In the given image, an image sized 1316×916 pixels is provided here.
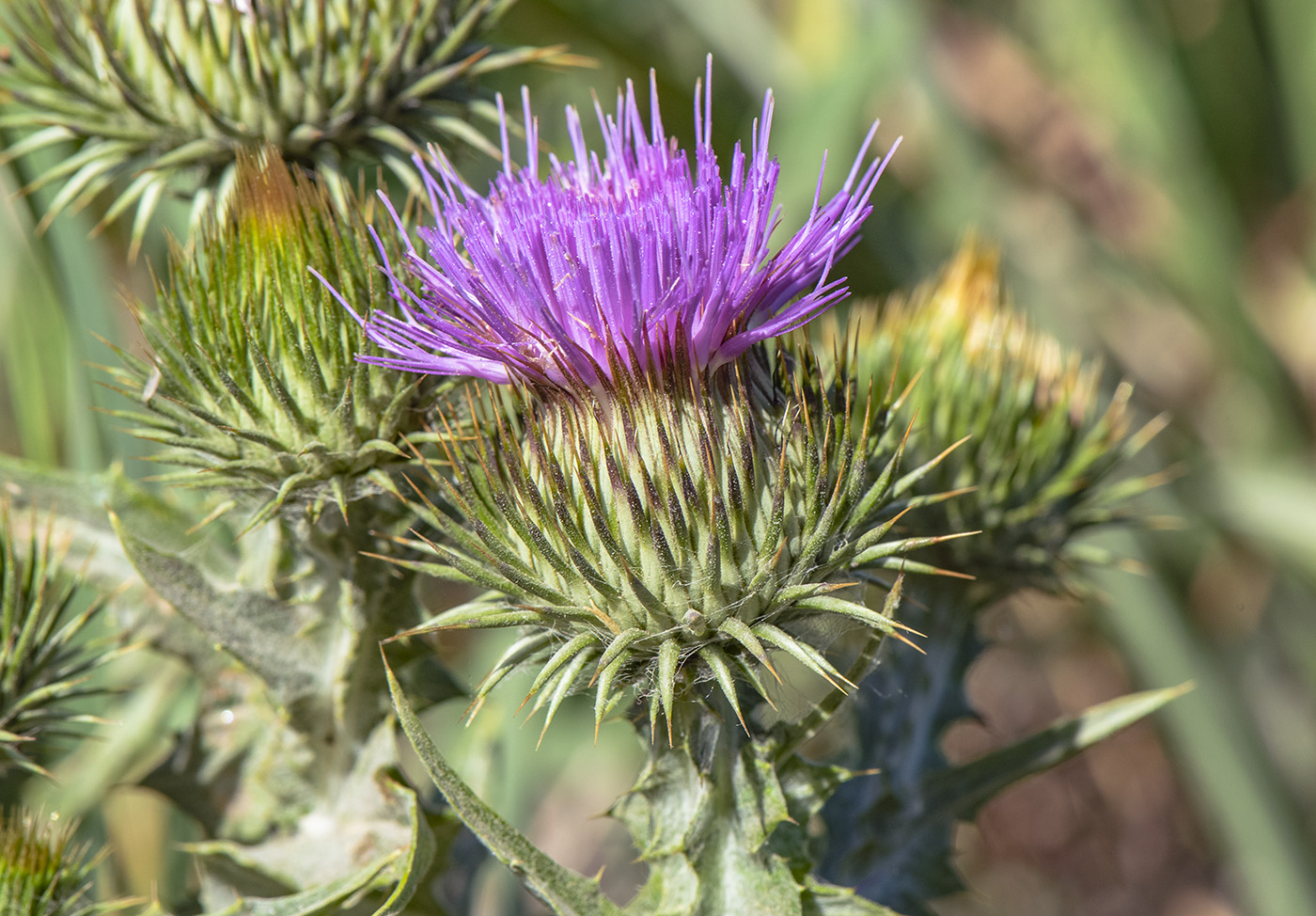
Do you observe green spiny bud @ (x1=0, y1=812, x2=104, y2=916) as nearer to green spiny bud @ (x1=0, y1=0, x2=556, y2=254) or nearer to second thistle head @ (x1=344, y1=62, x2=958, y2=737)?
second thistle head @ (x1=344, y1=62, x2=958, y2=737)

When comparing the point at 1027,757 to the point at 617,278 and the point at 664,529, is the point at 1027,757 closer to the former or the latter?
the point at 664,529

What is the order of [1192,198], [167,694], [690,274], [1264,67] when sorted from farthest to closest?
[1264,67] → [1192,198] → [167,694] → [690,274]

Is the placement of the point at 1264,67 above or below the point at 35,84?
above

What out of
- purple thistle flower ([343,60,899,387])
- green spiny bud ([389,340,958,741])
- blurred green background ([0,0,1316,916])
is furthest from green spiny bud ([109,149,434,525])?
blurred green background ([0,0,1316,916])

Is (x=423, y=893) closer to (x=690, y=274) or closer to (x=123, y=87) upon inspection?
(x=690, y=274)

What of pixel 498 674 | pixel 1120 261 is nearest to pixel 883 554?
pixel 498 674

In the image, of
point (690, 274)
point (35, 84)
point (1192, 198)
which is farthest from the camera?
point (1192, 198)

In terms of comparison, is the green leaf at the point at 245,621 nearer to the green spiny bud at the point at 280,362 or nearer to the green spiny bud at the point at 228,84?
the green spiny bud at the point at 280,362
